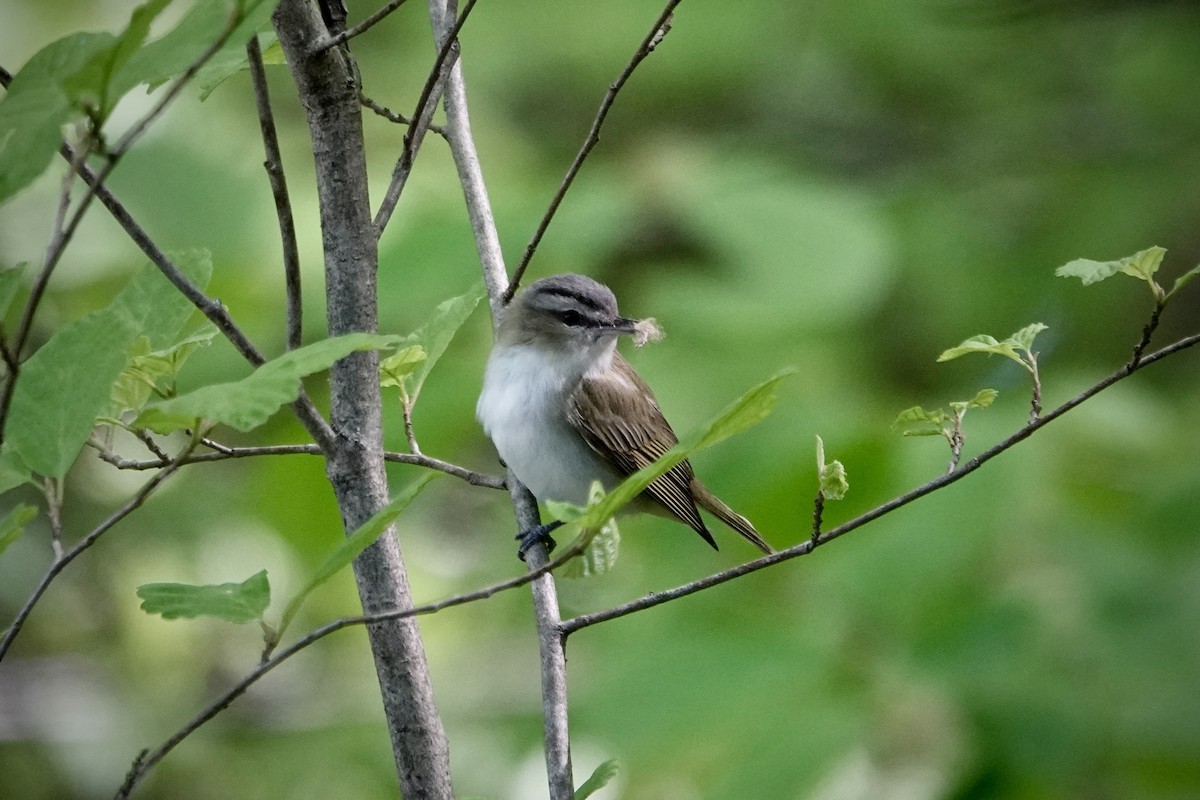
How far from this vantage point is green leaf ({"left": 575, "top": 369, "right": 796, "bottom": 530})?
1.12 meters

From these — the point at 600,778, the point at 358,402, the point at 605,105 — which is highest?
the point at 605,105

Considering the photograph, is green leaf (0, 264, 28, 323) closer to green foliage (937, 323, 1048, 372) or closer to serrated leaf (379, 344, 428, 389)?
serrated leaf (379, 344, 428, 389)

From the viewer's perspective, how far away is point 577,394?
3488 mm

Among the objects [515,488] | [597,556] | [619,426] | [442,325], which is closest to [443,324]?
[442,325]

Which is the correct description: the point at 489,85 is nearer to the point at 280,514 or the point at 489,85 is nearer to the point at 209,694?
the point at 280,514

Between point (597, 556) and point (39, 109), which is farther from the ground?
point (39, 109)

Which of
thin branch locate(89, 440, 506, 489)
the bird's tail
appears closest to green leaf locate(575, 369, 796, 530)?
thin branch locate(89, 440, 506, 489)

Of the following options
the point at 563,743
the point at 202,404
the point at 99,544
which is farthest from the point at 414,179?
the point at 202,404

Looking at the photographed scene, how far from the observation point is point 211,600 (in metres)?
1.27

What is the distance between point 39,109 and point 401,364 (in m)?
0.86

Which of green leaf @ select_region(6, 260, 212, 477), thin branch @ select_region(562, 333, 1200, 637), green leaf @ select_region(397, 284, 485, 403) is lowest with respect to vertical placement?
thin branch @ select_region(562, 333, 1200, 637)

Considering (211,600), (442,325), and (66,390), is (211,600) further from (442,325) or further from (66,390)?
(442,325)

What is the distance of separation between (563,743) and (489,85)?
399 centimetres

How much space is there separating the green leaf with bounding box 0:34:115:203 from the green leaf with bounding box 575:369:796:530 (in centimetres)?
57
